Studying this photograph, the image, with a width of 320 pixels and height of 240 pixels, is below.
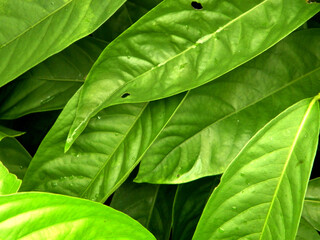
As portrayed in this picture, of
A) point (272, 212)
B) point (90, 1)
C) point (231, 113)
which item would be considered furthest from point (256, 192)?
point (90, 1)

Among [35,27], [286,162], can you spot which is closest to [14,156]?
[35,27]

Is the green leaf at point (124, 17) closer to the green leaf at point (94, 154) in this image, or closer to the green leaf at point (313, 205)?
the green leaf at point (94, 154)

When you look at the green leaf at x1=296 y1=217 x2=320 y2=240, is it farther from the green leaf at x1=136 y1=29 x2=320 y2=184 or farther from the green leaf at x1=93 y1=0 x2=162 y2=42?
the green leaf at x1=93 y1=0 x2=162 y2=42

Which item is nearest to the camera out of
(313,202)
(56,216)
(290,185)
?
(56,216)

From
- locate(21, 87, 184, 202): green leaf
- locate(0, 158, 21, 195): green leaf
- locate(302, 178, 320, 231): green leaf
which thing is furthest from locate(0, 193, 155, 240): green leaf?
locate(302, 178, 320, 231): green leaf

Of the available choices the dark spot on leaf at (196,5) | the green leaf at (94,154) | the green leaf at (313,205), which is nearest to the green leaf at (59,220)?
the green leaf at (94,154)

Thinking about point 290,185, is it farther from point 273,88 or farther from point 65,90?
point 65,90

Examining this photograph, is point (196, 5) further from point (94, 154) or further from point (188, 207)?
point (188, 207)
